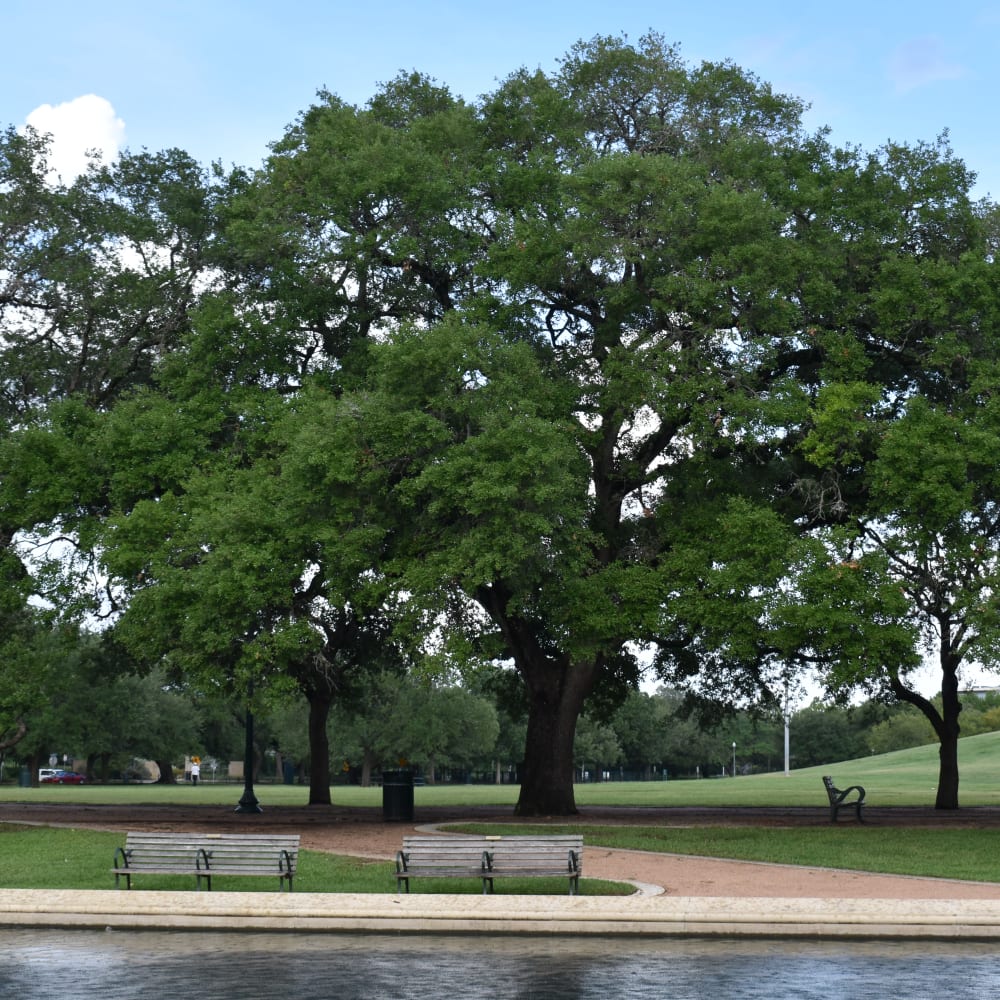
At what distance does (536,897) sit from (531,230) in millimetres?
18511

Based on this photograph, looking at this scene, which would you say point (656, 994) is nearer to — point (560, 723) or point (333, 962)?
point (333, 962)

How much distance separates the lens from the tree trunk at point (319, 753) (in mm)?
46375

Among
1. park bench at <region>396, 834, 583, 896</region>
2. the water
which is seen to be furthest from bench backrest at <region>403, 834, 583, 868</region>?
the water

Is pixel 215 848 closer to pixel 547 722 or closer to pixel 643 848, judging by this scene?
pixel 643 848

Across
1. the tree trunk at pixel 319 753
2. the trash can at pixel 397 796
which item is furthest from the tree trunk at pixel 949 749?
the tree trunk at pixel 319 753

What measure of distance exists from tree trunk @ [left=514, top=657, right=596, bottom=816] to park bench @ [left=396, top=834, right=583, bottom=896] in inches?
656

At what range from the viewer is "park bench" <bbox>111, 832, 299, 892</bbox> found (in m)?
17.9

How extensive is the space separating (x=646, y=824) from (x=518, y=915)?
1667cm

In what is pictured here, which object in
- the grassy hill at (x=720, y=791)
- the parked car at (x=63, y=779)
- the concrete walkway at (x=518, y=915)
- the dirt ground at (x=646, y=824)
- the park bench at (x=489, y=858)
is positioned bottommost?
the parked car at (x=63, y=779)

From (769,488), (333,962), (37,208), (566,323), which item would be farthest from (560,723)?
(333,962)

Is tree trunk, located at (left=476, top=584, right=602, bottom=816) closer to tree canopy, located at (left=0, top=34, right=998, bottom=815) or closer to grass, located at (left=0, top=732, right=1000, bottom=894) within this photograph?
tree canopy, located at (left=0, top=34, right=998, bottom=815)

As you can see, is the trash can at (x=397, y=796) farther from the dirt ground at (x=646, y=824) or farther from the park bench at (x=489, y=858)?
the park bench at (x=489, y=858)

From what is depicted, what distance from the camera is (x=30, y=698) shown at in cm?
3173

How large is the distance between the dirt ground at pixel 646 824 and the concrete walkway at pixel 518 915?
1.93 m
